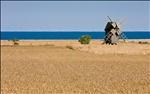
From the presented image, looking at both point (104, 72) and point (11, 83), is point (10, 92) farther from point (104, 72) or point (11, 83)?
point (104, 72)

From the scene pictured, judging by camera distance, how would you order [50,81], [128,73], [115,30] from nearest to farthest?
[50,81] → [128,73] → [115,30]

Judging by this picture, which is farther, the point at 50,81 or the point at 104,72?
the point at 104,72

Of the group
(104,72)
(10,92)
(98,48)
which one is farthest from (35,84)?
(98,48)

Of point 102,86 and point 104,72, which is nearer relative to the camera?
point 102,86

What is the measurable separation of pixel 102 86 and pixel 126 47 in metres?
27.2

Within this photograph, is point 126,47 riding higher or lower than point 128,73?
lower

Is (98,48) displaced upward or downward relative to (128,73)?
downward

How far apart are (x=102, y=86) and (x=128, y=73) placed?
7001 millimetres

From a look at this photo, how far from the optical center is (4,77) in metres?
25.4

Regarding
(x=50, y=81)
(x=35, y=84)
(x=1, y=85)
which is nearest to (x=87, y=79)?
(x=50, y=81)

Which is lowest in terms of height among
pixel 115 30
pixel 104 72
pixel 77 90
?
pixel 115 30

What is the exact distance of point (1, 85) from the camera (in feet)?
71.9

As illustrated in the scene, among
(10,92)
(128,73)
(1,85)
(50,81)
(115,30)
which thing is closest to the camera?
(10,92)

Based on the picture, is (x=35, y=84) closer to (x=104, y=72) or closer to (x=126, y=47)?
(x=104, y=72)
